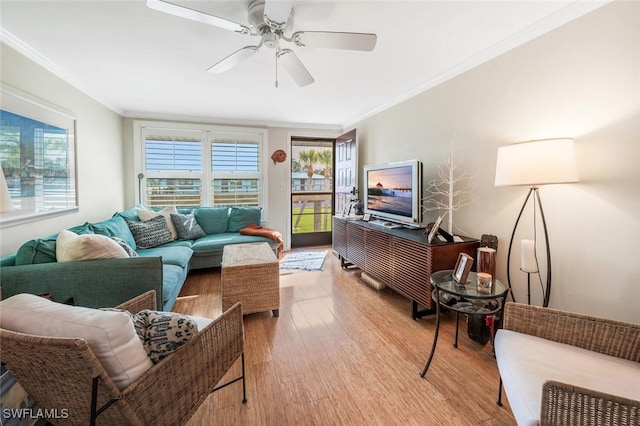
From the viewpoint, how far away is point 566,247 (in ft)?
6.11

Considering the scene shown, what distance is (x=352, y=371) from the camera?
183cm

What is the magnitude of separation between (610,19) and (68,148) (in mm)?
4437

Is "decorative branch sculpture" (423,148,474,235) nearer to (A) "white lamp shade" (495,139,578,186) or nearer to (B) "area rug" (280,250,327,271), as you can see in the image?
(A) "white lamp shade" (495,139,578,186)

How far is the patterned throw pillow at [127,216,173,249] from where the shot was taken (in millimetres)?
3350

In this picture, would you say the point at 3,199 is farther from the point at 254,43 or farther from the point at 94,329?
the point at 254,43

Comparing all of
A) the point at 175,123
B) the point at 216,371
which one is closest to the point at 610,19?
the point at 216,371

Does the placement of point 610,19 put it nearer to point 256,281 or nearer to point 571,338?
point 571,338

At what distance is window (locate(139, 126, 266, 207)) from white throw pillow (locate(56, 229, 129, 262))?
2661mm

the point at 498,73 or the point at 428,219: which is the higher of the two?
the point at 498,73

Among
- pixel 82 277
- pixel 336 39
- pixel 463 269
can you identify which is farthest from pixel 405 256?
Result: pixel 82 277

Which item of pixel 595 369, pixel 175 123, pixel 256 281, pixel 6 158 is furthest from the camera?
pixel 175 123

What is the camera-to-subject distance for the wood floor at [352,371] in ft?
4.85

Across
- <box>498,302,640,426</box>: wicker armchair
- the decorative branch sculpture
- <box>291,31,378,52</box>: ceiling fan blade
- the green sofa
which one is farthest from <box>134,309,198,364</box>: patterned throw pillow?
the decorative branch sculpture

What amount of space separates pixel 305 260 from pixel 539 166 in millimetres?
3356
